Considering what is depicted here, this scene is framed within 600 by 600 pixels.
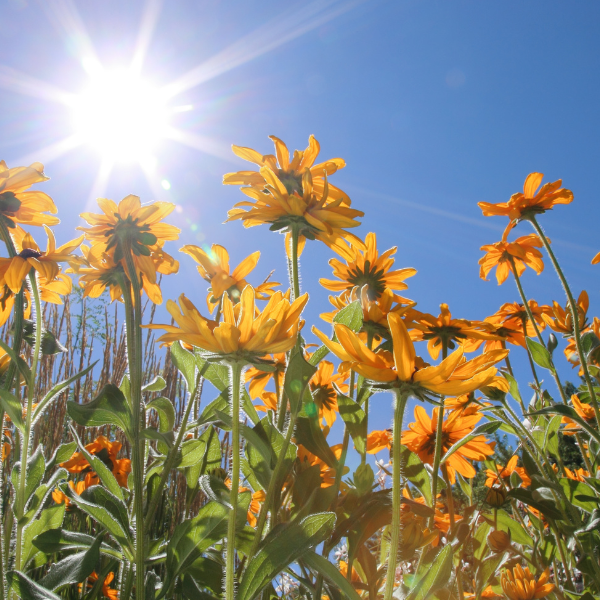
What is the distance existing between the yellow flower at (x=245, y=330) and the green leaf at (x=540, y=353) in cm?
138

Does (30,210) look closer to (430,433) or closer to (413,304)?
(413,304)

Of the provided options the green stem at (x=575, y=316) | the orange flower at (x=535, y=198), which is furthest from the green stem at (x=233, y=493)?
the orange flower at (x=535, y=198)

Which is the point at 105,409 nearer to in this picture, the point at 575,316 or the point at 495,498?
the point at 495,498

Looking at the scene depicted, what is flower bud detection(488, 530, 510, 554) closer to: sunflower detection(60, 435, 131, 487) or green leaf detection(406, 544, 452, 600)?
green leaf detection(406, 544, 452, 600)

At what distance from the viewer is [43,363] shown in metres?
3.48

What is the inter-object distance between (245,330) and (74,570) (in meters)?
0.64

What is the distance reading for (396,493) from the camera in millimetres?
661

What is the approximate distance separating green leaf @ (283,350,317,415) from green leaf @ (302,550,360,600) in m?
0.22

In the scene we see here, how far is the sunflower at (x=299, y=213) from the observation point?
1.02 metres

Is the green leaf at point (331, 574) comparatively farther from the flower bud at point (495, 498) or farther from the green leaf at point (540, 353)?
the green leaf at point (540, 353)

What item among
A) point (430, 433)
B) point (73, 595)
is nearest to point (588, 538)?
point (430, 433)

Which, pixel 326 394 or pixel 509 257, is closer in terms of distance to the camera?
pixel 326 394

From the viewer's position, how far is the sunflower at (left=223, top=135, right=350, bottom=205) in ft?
3.83

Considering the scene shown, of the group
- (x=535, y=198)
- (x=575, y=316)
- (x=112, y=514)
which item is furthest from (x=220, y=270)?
(x=535, y=198)
